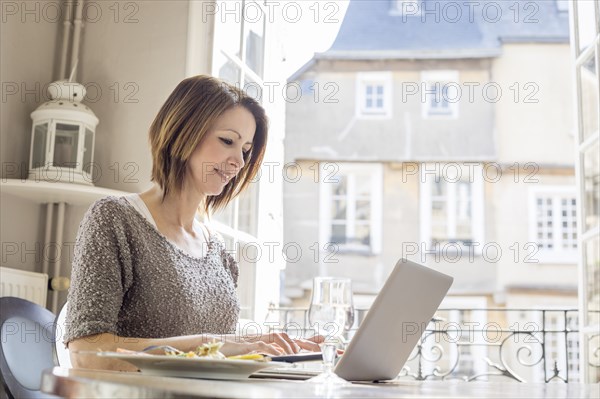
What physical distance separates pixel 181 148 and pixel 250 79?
1410 mm

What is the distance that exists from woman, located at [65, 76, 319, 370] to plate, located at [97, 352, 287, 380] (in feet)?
1.03

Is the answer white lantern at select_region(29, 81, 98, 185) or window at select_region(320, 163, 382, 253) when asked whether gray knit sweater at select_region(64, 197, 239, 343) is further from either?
window at select_region(320, 163, 382, 253)

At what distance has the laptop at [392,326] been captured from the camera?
1080 millimetres

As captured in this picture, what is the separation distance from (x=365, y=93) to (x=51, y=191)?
11.8 m

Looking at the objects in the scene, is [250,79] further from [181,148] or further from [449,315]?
[449,315]

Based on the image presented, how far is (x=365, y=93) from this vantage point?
45.3 feet

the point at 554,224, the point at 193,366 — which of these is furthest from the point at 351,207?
the point at 193,366

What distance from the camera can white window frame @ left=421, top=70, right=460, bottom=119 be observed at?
13.4m

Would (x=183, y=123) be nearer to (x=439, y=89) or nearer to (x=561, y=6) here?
(x=439, y=89)

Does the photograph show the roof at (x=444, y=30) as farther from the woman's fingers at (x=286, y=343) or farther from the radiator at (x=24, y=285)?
the woman's fingers at (x=286, y=343)

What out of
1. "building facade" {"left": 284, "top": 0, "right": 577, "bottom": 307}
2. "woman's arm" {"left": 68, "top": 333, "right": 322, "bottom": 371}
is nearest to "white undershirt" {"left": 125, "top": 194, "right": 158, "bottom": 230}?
"woman's arm" {"left": 68, "top": 333, "right": 322, "bottom": 371}

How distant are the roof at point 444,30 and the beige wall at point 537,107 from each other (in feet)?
0.85

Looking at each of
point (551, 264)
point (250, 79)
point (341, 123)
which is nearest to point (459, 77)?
point (341, 123)

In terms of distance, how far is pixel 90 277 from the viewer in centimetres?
140
